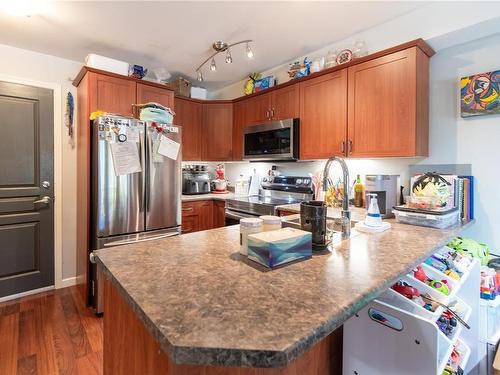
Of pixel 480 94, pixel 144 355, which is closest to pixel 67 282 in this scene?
pixel 144 355

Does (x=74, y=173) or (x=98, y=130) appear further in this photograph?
(x=74, y=173)

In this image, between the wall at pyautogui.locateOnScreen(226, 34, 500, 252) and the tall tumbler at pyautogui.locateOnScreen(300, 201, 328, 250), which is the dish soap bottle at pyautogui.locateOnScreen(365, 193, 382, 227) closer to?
the tall tumbler at pyautogui.locateOnScreen(300, 201, 328, 250)

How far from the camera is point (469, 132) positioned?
1.91 meters

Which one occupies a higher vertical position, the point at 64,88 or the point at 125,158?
the point at 64,88

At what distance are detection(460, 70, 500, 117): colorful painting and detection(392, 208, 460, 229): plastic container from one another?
0.74m

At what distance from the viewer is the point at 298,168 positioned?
299cm

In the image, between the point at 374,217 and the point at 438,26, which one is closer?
the point at 374,217

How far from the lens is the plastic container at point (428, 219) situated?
4.89 feet

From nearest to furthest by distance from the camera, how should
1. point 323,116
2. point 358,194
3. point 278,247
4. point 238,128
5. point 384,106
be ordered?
point 278,247 < point 384,106 < point 358,194 < point 323,116 < point 238,128

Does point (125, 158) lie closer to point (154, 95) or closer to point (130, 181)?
point (130, 181)

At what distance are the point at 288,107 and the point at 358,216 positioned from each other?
141cm

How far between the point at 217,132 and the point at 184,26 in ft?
4.70

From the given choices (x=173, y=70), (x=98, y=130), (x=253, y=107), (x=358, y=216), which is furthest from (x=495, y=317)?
(x=173, y=70)

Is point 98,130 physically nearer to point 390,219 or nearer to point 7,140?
point 7,140
